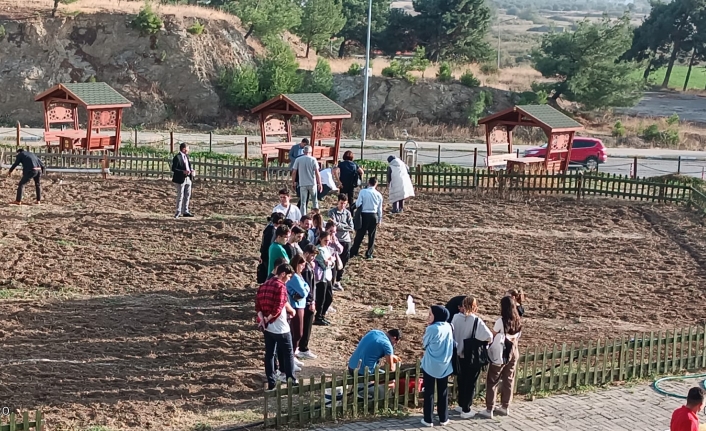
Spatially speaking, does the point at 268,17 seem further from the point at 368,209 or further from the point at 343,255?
the point at 343,255

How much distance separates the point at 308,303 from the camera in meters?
13.7

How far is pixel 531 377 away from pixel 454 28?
49.2 meters

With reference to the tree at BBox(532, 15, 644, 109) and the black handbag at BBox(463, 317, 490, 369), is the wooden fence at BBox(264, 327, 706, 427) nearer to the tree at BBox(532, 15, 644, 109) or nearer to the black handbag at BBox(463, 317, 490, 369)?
the black handbag at BBox(463, 317, 490, 369)

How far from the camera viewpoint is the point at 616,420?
11977 millimetres

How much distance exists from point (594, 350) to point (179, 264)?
28.1ft

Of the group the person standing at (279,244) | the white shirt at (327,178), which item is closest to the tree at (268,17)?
the white shirt at (327,178)

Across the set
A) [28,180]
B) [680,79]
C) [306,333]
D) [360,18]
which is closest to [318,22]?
[360,18]

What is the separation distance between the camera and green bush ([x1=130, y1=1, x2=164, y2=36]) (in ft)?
163

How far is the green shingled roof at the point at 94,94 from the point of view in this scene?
30625 mm

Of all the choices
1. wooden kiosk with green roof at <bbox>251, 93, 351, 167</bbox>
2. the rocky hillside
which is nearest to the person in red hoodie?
wooden kiosk with green roof at <bbox>251, 93, 351, 167</bbox>

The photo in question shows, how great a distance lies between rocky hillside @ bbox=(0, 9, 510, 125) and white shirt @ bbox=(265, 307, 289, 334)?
37.5 metres

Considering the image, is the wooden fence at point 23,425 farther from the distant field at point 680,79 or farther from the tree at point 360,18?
the distant field at point 680,79

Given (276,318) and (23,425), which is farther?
(276,318)

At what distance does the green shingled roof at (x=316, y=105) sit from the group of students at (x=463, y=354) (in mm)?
18283
